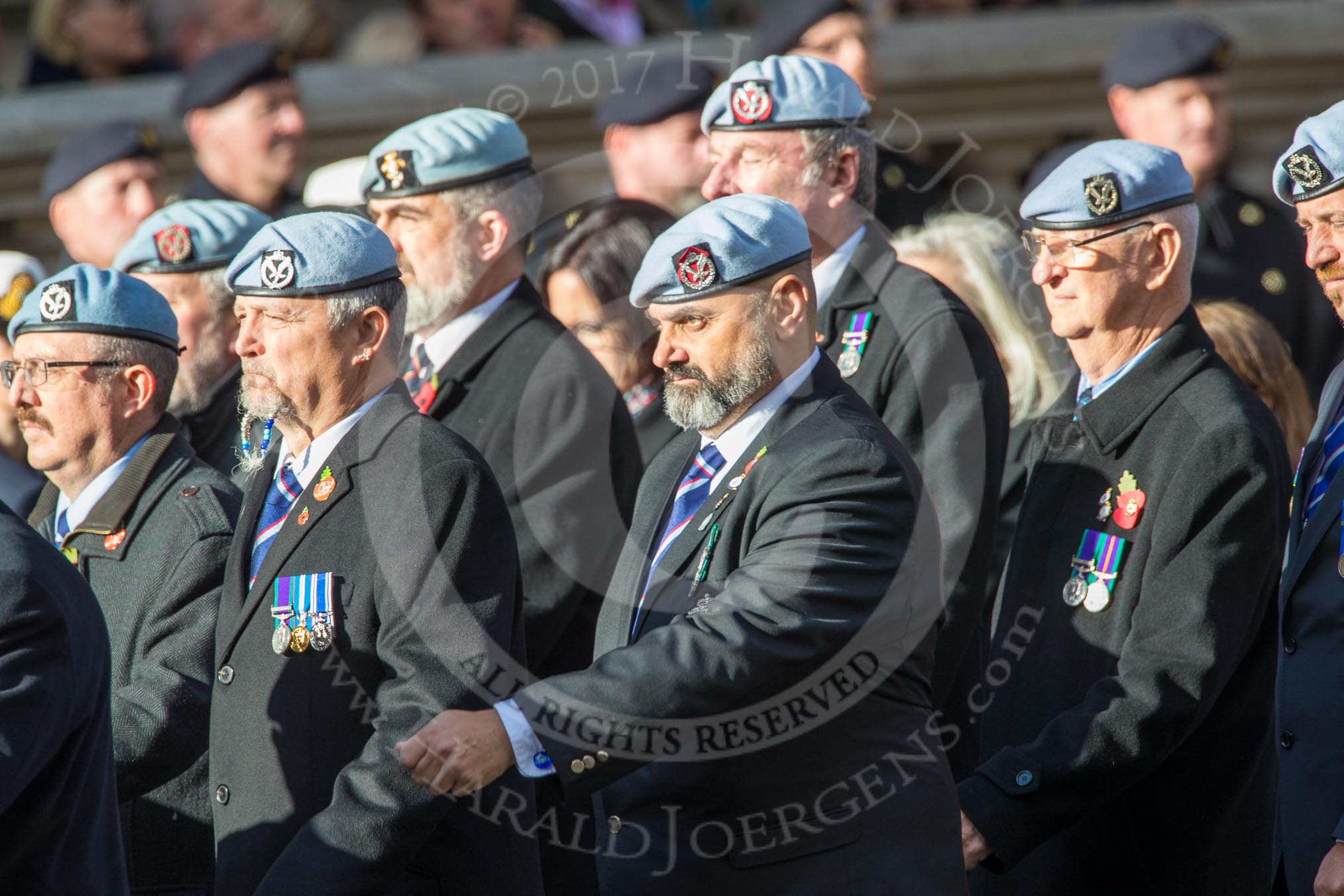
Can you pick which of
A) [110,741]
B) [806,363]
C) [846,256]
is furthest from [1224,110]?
[110,741]

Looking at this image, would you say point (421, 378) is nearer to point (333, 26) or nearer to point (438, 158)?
point (438, 158)

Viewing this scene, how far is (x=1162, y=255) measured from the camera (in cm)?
434

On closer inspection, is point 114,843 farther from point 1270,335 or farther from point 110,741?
point 1270,335

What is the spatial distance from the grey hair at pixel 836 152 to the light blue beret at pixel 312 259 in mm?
1356

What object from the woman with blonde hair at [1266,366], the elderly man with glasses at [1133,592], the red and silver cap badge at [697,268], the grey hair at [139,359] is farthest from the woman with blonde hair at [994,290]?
the grey hair at [139,359]

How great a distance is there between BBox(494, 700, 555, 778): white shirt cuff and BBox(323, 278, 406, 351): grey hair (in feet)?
3.10

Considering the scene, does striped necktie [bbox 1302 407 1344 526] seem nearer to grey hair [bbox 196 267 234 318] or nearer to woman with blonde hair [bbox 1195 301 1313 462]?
woman with blonde hair [bbox 1195 301 1313 462]

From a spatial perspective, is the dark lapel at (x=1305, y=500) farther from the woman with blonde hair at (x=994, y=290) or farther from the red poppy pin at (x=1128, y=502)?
the woman with blonde hair at (x=994, y=290)

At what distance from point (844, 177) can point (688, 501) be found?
1.47 meters

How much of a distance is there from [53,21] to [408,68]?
1.61 metres

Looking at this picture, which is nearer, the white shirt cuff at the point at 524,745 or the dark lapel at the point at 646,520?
the white shirt cuff at the point at 524,745

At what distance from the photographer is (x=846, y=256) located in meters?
5.00

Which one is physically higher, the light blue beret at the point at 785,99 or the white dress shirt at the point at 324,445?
the light blue beret at the point at 785,99

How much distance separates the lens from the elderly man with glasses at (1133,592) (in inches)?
157
